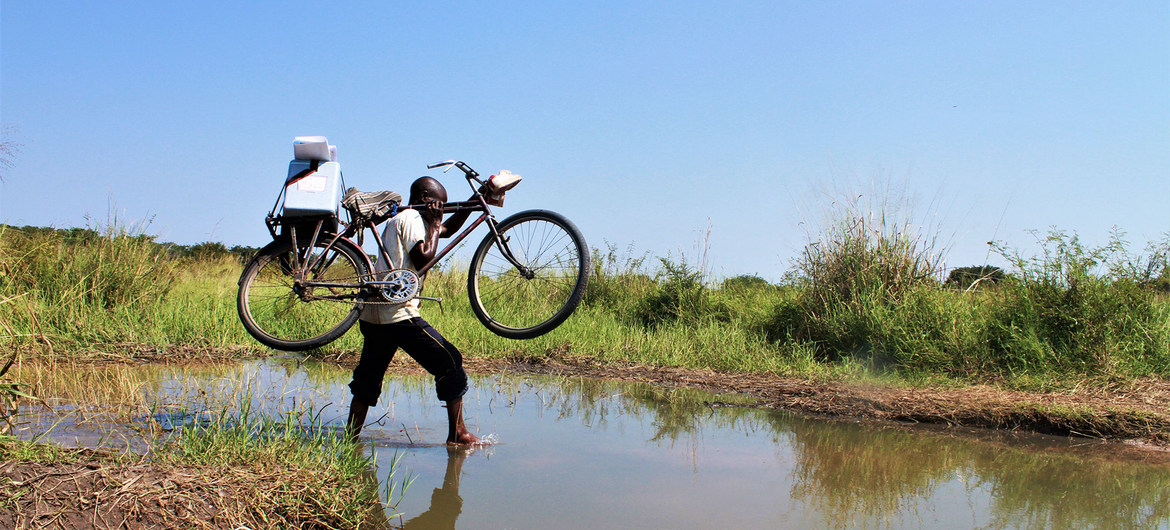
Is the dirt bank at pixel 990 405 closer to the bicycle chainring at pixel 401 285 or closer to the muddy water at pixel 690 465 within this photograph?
the muddy water at pixel 690 465

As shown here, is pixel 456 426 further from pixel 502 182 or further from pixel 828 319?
pixel 828 319

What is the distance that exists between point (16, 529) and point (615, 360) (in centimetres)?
704

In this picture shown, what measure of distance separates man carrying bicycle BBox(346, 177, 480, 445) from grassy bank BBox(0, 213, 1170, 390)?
4.17 m

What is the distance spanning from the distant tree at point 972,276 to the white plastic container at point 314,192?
7.83 metres

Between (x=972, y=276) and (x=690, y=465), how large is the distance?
6.42 metres

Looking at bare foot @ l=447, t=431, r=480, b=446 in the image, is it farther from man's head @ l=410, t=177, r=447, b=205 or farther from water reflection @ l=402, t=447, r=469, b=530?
man's head @ l=410, t=177, r=447, b=205

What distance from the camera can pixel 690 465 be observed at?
203 inches

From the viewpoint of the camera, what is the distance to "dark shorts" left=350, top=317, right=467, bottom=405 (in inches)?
202

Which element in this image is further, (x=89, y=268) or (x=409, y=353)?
(x=89, y=268)

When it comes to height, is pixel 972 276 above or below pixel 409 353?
above

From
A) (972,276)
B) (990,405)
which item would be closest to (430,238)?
(990,405)

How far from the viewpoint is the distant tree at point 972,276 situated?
9570 mm

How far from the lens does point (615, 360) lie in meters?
9.51

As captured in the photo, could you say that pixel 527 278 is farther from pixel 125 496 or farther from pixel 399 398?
pixel 399 398
